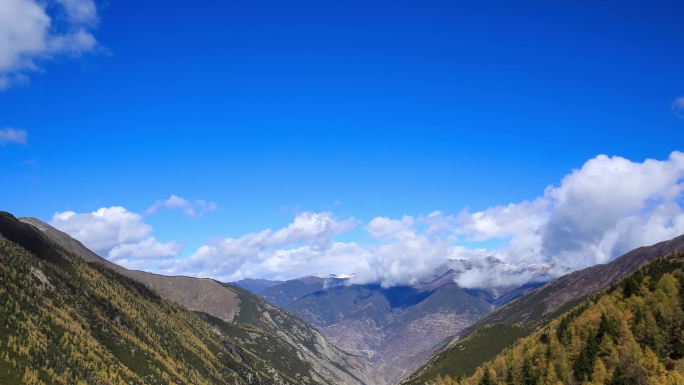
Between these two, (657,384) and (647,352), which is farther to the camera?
(647,352)

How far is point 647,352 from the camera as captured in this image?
198125 mm

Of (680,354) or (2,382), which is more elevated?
(680,354)

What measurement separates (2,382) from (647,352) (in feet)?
779

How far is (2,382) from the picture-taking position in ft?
655

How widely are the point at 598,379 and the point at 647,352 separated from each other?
20321mm

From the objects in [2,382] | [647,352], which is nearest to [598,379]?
[647,352]

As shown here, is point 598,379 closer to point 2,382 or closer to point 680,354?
point 680,354

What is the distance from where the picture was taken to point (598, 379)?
7830 inches

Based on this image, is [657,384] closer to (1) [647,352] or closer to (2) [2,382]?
(1) [647,352]

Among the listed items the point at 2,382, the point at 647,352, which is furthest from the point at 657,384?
the point at 2,382

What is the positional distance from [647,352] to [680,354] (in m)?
13.4

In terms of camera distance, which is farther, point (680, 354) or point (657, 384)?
point (680, 354)

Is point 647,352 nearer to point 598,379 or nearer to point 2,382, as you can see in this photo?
point 598,379

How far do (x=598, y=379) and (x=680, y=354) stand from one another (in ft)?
105
